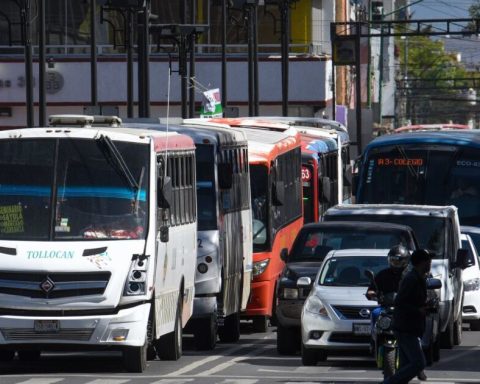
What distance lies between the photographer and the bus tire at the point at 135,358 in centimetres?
1936

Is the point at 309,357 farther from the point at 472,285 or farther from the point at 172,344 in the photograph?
the point at 472,285

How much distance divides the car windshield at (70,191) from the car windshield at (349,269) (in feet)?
9.04

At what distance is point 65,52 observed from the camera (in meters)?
70.3

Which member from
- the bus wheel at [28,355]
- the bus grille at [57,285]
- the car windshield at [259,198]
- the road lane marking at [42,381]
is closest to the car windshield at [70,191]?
the bus grille at [57,285]

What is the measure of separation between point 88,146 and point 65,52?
51.0 m

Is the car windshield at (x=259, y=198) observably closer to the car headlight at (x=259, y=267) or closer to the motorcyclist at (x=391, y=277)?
the car headlight at (x=259, y=267)

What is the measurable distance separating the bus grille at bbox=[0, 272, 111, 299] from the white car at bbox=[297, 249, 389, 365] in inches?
115

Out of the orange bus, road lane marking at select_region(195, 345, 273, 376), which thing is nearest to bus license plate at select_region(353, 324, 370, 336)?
road lane marking at select_region(195, 345, 273, 376)

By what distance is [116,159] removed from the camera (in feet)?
64.8

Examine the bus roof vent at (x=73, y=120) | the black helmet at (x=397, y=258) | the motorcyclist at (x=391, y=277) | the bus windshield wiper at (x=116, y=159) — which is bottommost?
the motorcyclist at (x=391, y=277)

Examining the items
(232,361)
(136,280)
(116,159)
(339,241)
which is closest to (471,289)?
(339,241)

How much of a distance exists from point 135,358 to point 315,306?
8.16 feet

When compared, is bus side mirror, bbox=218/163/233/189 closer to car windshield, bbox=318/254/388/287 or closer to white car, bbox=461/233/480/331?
car windshield, bbox=318/254/388/287

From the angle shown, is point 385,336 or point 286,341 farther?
point 286,341
